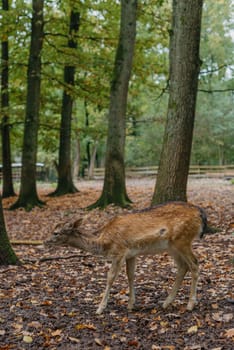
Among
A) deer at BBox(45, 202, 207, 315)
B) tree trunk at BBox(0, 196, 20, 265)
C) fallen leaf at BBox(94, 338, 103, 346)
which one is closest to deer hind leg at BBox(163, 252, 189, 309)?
deer at BBox(45, 202, 207, 315)

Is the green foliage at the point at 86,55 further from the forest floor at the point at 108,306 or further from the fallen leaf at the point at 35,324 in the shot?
the fallen leaf at the point at 35,324

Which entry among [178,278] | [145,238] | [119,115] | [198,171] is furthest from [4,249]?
[198,171]

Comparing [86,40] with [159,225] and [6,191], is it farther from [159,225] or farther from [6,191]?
[159,225]

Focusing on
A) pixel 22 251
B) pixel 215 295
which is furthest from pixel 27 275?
pixel 215 295

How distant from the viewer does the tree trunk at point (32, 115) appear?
1515 cm

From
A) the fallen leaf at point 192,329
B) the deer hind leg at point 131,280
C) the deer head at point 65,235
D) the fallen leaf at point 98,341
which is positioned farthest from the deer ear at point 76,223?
the fallen leaf at point 192,329

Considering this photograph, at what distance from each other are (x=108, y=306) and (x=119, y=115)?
27.1 ft

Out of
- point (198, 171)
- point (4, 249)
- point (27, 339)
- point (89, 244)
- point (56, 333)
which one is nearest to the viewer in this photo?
point (27, 339)

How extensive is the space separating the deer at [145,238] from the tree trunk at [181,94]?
3402 mm

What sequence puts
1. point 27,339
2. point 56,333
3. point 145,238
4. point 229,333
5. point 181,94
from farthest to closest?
point 181,94, point 145,238, point 56,333, point 27,339, point 229,333

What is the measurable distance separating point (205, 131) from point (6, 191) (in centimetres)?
2169

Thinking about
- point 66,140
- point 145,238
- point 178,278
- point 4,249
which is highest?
point 66,140

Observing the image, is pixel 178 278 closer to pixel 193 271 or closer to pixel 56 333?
pixel 193 271

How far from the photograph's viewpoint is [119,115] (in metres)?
13.1
